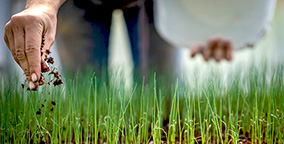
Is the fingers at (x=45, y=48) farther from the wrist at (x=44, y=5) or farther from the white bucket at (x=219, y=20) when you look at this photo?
the white bucket at (x=219, y=20)

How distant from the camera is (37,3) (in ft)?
1.73

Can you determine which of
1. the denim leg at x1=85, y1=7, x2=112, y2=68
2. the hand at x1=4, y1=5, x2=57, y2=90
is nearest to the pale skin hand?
the hand at x1=4, y1=5, x2=57, y2=90

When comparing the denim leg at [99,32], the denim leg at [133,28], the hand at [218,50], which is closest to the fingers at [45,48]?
the denim leg at [99,32]

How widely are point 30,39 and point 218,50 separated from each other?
64 cm

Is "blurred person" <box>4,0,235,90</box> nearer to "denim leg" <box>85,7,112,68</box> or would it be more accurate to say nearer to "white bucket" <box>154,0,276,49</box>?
"denim leg" <box>85,7,112,68</box>

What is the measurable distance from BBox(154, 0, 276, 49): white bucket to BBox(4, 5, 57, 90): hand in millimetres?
542

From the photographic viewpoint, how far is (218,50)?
0.89 m

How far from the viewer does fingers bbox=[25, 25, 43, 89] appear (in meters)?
0.46

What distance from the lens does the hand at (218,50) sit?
879 mm

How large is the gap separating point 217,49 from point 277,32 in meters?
0.28

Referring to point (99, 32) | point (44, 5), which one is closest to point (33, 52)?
point (44, 5)

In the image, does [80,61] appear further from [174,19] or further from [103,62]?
[174,19]

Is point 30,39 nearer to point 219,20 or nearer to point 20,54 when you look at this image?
point 20,54

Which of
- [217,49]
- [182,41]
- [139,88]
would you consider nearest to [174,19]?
[182,41]
